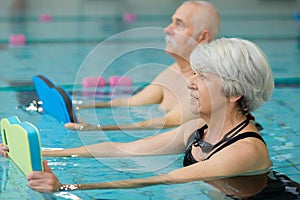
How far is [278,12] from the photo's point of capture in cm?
1265

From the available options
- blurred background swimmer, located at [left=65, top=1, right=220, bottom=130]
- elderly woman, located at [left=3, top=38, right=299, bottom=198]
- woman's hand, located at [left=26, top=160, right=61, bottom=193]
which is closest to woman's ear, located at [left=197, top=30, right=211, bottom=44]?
blurred background swimmer, located at [left=65, top=1, right=220, bottom=130]

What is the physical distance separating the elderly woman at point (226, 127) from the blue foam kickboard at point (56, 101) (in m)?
1.25

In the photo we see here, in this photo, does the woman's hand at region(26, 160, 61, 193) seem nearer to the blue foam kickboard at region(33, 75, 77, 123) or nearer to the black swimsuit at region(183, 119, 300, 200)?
the black swimsuit at region(183, 119, 300, 200)

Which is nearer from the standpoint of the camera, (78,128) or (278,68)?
(78,128)

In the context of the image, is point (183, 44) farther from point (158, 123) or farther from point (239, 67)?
point (239, 67)

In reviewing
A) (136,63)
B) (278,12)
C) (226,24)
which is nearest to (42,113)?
(136,63)

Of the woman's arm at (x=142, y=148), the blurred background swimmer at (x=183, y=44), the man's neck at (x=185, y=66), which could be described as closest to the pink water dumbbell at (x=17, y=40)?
the blurred background swimmer at (x=183, y=44)

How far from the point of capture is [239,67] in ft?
8.30

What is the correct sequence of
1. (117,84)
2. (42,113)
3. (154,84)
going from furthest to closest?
(117,84), (154,84), (42,113)

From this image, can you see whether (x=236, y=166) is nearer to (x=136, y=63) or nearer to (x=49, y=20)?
(x=136, y=63)

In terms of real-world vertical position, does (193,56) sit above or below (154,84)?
above

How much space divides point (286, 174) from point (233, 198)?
54cm

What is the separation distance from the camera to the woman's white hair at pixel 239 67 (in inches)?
99.9

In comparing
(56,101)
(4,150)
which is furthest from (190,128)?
(56,101)
